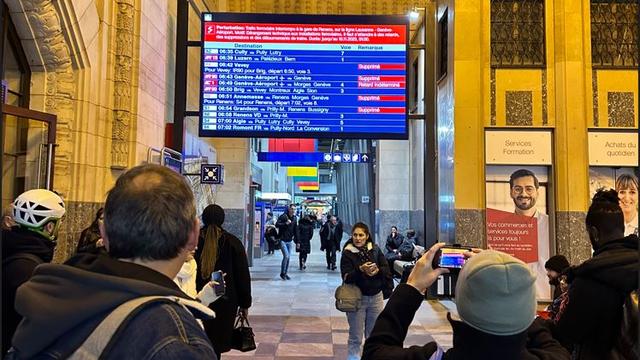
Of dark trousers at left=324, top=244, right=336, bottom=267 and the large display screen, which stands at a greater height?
the large display screen

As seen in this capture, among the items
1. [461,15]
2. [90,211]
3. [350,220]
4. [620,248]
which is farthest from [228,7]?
[350,220]

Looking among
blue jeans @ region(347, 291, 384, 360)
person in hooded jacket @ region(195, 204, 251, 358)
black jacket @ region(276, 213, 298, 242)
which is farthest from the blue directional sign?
black jacket @ region(276, 213, 298, 242)

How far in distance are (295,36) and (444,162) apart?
3.41 meters

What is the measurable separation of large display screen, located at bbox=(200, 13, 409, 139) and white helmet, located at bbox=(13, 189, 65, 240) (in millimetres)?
4668

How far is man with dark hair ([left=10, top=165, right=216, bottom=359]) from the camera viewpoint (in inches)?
40.6

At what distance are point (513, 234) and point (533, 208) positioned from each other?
0.55m

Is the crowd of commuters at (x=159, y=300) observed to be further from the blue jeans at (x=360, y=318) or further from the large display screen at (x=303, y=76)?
the large display screen at (x=303, y=76)

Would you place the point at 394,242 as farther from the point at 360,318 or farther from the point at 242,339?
the point at 242,339

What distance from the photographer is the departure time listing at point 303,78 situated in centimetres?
739

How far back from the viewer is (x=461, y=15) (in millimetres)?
8180

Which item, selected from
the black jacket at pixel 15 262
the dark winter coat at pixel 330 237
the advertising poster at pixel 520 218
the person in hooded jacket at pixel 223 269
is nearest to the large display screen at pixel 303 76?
the advertising poster at pixel 520 218

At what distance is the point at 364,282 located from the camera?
17.6 feet

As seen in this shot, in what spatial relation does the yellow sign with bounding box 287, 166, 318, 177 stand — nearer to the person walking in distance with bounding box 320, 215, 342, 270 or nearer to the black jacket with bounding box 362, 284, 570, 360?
the person walking in distance with bounding box 320, 215, 342, 270

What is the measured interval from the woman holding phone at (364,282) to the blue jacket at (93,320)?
14.2 ft
